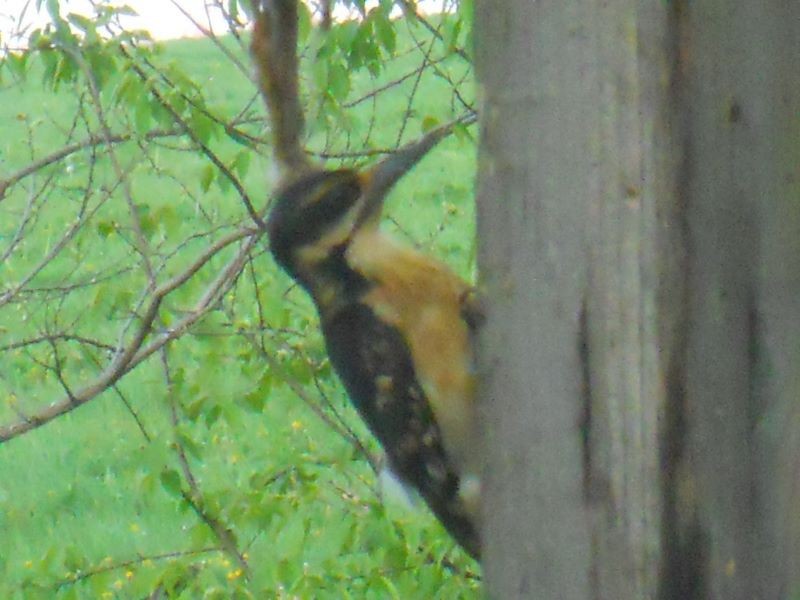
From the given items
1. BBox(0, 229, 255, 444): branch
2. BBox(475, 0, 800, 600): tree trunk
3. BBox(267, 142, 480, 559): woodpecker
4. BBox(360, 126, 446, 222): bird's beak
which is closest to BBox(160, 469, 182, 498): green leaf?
BBox(0, 229, 255, 444): branch

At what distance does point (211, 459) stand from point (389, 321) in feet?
11.4

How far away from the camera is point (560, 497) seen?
1.41 m

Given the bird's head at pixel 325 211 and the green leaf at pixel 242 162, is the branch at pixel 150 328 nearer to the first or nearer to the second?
the green leaf at pixel 242 162

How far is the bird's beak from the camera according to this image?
A: 2.45 meters

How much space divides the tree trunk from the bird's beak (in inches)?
40.1

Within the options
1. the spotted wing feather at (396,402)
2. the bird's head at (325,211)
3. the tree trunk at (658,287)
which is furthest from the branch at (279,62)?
the tree trunk at (658,287)

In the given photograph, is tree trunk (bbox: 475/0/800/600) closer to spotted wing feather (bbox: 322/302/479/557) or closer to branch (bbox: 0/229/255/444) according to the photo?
spotted wing feather (bbox: 322/302/479/557)

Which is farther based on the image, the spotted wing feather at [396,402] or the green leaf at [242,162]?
the green leaf at [242,162]

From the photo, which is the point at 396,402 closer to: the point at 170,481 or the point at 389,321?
the point at 389,321

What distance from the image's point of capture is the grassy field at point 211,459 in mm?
3086

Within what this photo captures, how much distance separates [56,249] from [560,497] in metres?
2.62

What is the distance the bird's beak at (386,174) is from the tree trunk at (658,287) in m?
1.02

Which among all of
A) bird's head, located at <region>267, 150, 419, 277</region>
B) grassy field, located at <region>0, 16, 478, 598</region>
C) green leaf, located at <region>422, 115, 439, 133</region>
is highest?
green leaf, located at <region>422, 115, 439, 133</region>

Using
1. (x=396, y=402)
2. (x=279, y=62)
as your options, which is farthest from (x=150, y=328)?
(x=279, y=62)
